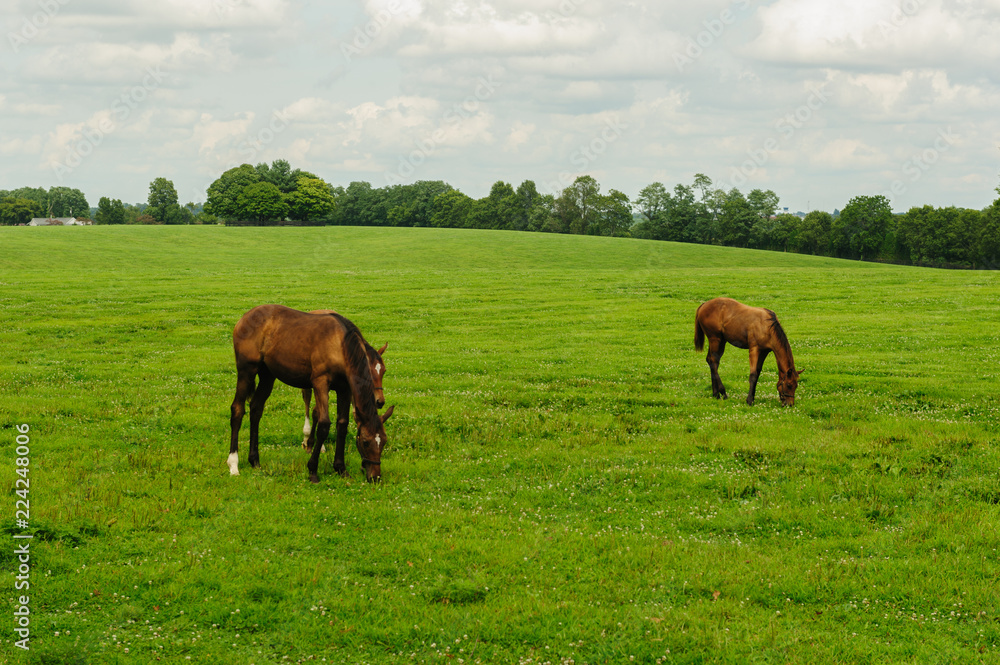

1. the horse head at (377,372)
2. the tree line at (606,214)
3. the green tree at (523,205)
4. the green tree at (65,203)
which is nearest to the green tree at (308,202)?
the tree line at (606,214)

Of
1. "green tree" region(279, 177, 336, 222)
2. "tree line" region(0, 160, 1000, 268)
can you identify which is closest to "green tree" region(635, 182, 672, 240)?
"tree line" region(0, 160, 1000, 268)

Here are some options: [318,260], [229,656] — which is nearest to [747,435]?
[229,656]

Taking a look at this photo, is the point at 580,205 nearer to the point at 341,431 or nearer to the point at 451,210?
the point at 451,210

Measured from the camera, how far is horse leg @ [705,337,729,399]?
19438mm

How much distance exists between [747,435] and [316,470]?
8.79 metres

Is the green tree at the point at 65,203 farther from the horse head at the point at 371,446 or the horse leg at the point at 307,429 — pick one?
the horse head at the point at 371,446

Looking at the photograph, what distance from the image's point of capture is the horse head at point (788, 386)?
18391mm

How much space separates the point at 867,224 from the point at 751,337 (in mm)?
115962

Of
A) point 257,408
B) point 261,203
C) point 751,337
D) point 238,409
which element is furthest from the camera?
point 261,203

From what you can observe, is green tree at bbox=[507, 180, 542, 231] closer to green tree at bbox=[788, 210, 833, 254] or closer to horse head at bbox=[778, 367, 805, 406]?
green tree at bbox=[788, 210, 833, 254]

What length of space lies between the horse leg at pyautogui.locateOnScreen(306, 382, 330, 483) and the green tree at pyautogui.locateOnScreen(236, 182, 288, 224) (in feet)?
391

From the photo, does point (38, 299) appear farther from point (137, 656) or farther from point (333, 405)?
point (137, 656)

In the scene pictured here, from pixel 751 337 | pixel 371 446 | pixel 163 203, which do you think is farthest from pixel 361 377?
pixel 163 203

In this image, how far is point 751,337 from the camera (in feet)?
61.6
